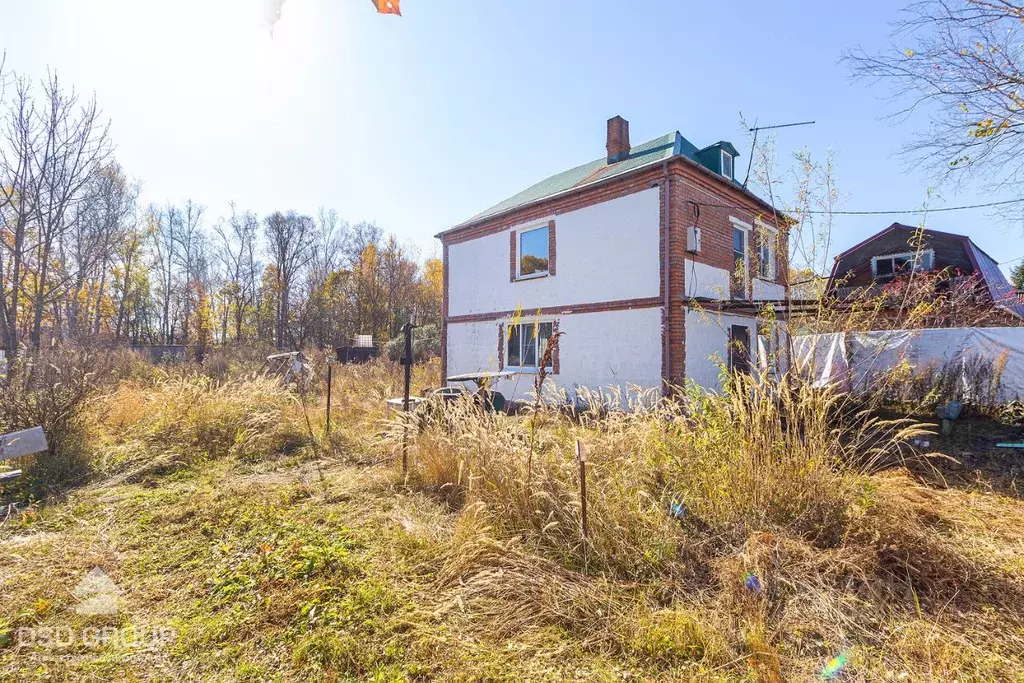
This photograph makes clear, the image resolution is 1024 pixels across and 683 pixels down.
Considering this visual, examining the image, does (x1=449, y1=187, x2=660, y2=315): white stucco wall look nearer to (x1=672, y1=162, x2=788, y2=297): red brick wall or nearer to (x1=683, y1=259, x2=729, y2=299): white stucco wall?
(x1=672, y1=162, x2=788, y2=297): red brick wall

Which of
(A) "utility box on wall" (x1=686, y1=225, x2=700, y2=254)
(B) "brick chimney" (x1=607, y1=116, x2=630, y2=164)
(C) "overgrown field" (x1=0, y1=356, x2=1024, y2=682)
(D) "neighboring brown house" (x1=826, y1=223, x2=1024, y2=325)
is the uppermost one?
(B) "brick chimney" (x1=607, y1=116, x2=630, y2=164)

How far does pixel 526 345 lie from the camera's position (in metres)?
13.2

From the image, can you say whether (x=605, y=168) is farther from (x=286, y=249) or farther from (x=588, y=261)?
(x=286, y=249)

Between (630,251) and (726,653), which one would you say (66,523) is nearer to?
(726,653)

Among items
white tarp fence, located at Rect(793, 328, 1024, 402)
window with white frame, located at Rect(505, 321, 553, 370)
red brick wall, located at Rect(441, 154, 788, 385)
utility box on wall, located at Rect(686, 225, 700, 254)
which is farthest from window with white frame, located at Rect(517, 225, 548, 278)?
white tarp fence, located at Rect(793, 328, 1024, 402)

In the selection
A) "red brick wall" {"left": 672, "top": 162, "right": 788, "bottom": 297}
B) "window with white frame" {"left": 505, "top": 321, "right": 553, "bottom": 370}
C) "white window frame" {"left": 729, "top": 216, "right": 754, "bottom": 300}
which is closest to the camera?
"red brick wall" {"left": 672, "top": 162, "right": 788, "bottom": 297}

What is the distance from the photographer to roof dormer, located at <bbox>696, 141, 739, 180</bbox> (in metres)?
13.0

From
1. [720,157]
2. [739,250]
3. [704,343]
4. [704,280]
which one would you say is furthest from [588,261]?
[720,157]

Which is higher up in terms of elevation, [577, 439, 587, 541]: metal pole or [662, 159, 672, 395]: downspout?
[662, 159, 672, 395]: downspout

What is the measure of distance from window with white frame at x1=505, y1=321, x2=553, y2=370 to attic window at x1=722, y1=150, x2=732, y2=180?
22.5ft

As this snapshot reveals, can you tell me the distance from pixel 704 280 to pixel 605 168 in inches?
183

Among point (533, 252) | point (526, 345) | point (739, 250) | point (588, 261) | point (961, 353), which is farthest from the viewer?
point (533, 252)

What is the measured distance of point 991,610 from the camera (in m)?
2.69

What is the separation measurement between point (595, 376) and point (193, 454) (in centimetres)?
847
